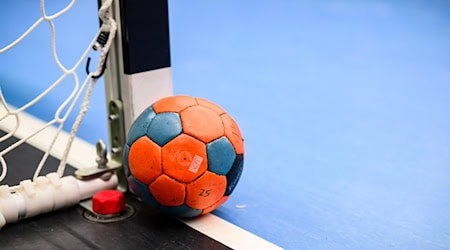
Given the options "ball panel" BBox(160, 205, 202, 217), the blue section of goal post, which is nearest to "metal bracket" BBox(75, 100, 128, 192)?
the blue section of goal post

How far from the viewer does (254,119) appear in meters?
2.24

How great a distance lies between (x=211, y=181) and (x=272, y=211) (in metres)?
0.25

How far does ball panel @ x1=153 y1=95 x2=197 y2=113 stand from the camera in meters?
1.49

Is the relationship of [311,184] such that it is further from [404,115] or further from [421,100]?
[421,100]

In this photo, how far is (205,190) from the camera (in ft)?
4.74

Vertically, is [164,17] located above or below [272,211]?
above

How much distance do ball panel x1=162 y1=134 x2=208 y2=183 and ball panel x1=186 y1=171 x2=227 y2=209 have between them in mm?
17

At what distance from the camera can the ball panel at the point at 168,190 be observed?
4.67 ft

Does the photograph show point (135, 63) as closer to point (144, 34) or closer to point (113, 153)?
point (144, 34)

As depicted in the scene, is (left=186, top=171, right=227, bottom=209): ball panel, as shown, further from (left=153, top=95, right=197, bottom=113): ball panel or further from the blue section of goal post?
the blue section of goal post

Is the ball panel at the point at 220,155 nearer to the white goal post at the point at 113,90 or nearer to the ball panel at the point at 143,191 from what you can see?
the ball panel at the point at 143,191

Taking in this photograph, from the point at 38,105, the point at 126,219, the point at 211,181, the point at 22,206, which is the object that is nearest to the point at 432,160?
the point at 211,181

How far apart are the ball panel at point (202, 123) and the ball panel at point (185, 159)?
0.02m

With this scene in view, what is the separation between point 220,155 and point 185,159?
0.08 meters
